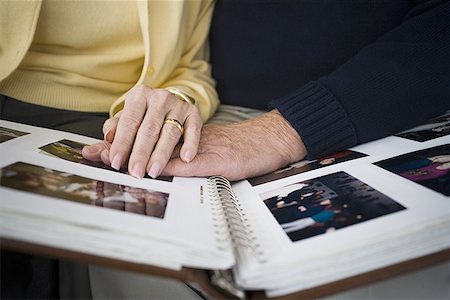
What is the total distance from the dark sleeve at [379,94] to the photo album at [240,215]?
0.24ft

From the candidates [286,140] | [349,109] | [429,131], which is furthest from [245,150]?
[429,131]

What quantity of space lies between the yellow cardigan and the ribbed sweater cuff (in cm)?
21

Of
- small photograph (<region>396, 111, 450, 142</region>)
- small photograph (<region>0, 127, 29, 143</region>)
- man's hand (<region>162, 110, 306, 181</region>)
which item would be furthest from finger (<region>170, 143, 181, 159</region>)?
small photograph (<region>396, 111, 450, 142</region>)

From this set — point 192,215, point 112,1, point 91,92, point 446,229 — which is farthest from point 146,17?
point 446,229

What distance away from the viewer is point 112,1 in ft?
2.49

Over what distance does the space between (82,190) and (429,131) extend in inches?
20.8

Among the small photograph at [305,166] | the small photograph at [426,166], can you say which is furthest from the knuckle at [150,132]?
the small photograph at [426,166]

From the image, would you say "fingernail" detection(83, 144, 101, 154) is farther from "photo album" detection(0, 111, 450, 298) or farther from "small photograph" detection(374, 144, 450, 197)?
"small photograph" detection(374, 144, 450, 197)

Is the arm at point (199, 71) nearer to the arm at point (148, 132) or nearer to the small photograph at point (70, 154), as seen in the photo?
the arm at point (148, 132)

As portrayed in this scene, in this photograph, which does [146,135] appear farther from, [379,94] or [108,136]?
[379,94]

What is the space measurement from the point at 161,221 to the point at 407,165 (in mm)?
330

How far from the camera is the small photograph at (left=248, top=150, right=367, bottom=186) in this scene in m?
0.60

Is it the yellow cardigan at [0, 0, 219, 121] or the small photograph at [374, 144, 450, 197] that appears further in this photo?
the yellow cardigan at [0, 0, 219, 121]

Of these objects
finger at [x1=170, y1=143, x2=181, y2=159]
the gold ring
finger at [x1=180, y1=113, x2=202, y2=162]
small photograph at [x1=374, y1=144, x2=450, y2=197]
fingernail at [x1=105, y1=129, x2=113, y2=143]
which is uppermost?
small photograph at [x1=374, y1=144, x2=450, y2=197]
